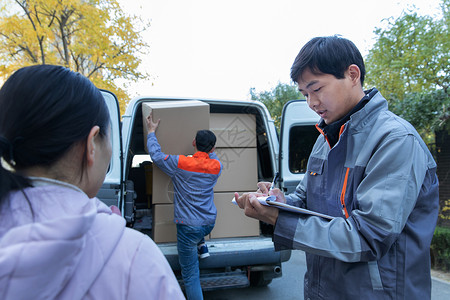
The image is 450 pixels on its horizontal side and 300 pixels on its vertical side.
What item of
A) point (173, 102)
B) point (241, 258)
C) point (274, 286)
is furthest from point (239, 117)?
point (274, 286)

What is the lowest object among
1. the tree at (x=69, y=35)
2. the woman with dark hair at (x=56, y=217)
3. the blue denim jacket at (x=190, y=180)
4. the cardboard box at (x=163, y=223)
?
the cardboard box at (x=163, y=223)

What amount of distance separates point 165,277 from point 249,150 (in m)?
3.10

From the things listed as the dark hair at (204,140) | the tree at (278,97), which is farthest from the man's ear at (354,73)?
the tree at (278,97)

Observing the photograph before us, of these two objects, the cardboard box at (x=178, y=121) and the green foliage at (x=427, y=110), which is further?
the green foliage at (x=427, y=110)

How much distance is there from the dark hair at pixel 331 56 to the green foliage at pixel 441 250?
4.42m

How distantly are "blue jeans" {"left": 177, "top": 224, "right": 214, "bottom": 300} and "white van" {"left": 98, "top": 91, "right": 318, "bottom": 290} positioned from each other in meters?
0.15

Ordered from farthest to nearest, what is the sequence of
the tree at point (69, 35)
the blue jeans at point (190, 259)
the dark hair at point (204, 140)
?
the tree at point (69, 35)
the dark hair at point (204, 140)
the blue jeans at point (190, 259)

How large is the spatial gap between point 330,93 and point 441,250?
15.6 feet

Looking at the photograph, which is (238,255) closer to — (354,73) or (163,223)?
(163,223)

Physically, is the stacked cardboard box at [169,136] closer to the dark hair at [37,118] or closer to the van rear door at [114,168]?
the van rear door at [114,168]

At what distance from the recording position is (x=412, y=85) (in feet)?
18.5

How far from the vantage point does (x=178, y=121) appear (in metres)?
3.15

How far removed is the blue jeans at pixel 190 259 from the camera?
9.43 feet

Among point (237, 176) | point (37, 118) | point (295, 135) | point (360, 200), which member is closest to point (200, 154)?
point (237, 176)
